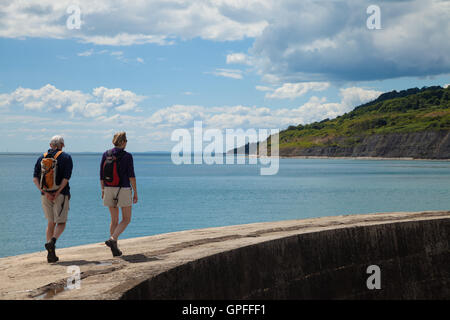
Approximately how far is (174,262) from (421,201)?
161 ft

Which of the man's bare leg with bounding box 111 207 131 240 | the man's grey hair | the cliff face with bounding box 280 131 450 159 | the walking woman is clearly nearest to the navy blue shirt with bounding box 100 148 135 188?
the walking woman

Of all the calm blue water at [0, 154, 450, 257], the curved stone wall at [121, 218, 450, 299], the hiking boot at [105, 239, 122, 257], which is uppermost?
the hiking boot at [105, 239, 122, 257]

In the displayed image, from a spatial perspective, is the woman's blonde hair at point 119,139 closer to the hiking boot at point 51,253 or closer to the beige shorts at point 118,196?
the beige shorts at point 118,196

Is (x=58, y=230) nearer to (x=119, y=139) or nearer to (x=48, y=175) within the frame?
(x=48, y=175)

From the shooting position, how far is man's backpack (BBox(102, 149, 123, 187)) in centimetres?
782

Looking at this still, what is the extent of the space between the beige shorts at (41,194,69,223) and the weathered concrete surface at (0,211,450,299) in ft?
2.39

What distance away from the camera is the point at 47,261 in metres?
7.91

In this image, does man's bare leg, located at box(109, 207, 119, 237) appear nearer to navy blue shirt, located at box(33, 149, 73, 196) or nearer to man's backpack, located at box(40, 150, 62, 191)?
navy blue shirt, located at box(33, 149, 73, 196)

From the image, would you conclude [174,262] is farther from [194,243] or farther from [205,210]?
[205,210]

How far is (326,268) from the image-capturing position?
377 inches

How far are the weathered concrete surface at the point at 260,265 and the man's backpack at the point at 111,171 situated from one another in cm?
125

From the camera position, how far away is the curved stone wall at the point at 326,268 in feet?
23.8

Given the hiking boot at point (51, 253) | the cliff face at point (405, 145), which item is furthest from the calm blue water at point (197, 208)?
the cliff face at point (405, 145)
